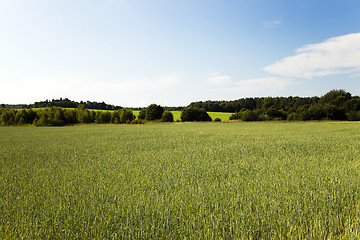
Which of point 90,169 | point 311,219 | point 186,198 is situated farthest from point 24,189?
point 311,219

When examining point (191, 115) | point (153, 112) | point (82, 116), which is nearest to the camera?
point (191, 115)

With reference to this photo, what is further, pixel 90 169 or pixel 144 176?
pixel 90 169

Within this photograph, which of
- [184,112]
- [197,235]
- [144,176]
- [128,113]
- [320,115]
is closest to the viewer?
[197,235]

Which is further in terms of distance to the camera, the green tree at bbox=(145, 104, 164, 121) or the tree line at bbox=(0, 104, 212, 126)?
the green tree at bbox=(145, 104, 164, 121)

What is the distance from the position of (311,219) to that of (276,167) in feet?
16.3

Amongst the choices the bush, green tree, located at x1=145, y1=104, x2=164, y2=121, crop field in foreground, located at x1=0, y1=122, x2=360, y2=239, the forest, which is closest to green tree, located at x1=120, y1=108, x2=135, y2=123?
the forest

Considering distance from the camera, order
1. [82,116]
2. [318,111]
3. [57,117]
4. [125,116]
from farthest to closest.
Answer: [125,116]
[82,116]
[57,117]
[318,111]

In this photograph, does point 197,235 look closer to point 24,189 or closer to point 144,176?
point 144,176

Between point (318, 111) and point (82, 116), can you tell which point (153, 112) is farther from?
point (318, 111)

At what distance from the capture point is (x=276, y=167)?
9531mm

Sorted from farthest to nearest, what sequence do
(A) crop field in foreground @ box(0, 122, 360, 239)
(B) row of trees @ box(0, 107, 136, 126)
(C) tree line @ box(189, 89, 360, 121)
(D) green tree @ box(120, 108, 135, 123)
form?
(D) green tree @ box(120, 108, 135, 123) < (B) row of trees @ box(0, 107, 136, 126) < (C) tree line @ box(189, 89, 360, 121) < (A) crop field in foreground @ box(0, 122, 360, 239)

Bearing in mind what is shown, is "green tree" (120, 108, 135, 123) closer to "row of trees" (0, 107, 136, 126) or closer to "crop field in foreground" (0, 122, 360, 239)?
"row of trees" (0, 107, 136, 126)

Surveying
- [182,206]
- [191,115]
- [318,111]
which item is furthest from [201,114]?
[182,206]

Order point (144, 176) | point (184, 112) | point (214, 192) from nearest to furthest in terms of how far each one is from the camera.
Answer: point (214, 192) → point (144, 176) → point (184, 112)
